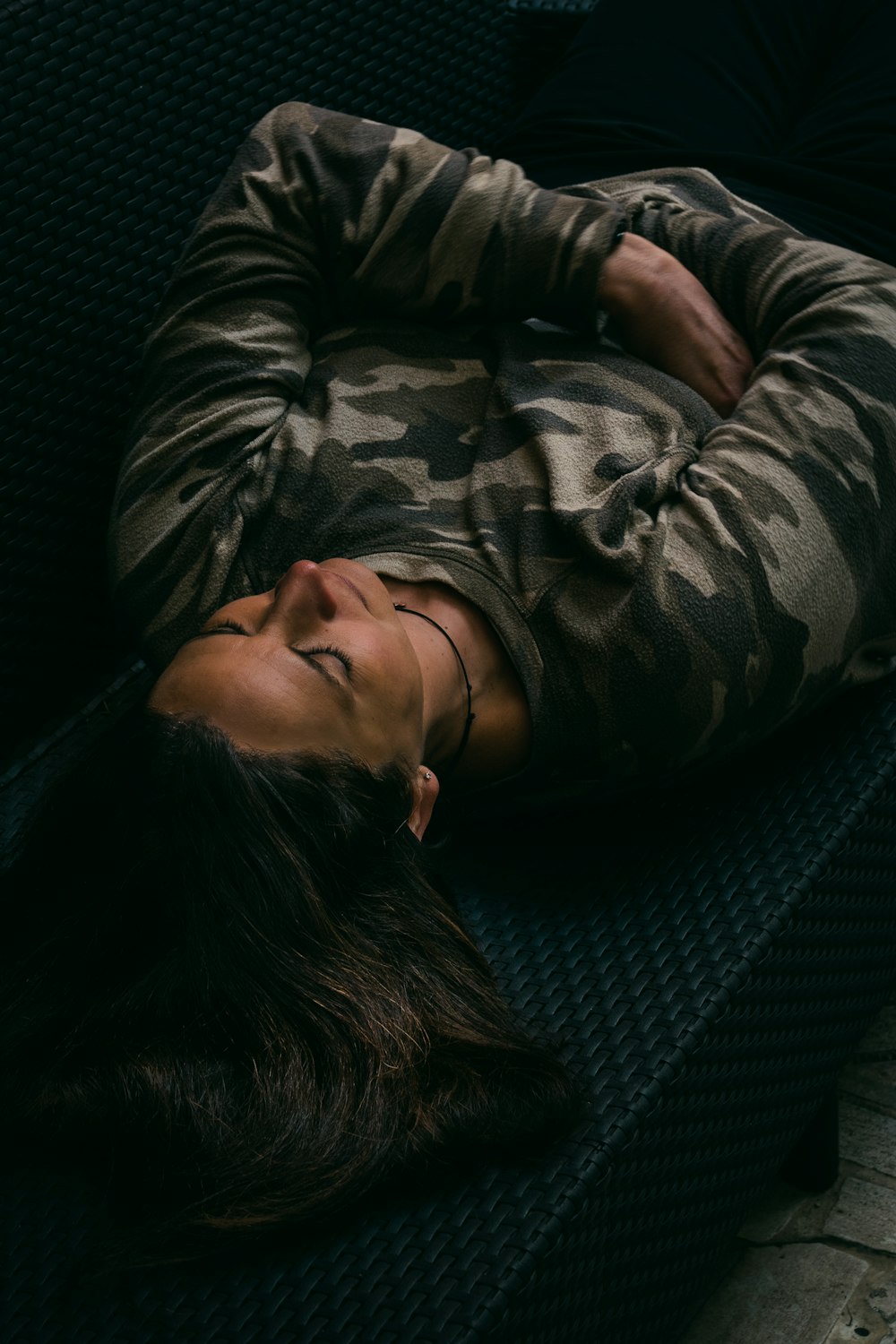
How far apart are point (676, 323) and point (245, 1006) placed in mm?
943

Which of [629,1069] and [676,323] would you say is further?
[676,323]

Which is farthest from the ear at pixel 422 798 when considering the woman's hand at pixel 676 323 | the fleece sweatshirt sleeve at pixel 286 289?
the woman's hand at pixel 676 323

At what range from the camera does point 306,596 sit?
1.26 m

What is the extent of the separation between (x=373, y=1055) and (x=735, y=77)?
1649 millimetres

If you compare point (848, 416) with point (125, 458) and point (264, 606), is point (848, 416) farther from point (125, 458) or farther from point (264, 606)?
point (125, 458)

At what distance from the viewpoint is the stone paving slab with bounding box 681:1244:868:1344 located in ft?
4.76

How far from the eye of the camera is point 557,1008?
123 cm

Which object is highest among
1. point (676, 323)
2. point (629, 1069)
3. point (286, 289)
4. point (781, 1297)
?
point (676, 323)

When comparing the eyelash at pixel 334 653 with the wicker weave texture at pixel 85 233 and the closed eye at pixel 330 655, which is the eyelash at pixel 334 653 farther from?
the wicker weave texture at pixel 85 233

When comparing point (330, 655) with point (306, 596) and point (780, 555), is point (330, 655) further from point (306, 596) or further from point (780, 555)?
point (780, 555)

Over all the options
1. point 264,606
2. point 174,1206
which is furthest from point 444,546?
point 174,1206

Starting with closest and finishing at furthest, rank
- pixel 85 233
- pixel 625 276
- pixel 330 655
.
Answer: pixel 330 655 < pixel 625 276 < pixel 85 233

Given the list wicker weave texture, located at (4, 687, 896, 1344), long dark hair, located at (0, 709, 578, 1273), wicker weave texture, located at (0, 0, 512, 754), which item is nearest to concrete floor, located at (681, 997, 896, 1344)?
wicker weave texture, located at (4, 687, 896, 1344)

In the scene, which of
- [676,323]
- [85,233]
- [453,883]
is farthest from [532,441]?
[85,233]
